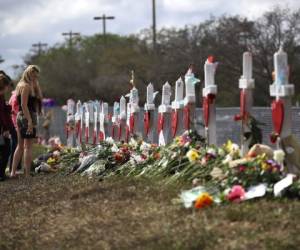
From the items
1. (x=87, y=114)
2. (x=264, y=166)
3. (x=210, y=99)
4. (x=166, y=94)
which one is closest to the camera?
(x=264, y=166)

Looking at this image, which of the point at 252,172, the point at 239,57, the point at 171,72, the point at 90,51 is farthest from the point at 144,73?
the point at 252,172

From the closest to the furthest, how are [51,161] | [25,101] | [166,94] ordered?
[166,94] → [25,101] → [51,161]

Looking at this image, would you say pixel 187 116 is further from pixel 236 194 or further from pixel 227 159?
pixel 236 194

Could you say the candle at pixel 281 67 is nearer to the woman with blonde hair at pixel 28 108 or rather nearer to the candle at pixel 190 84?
the candle at pixel 190 84

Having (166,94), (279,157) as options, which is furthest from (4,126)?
(279,157)

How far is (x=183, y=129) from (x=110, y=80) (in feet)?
168

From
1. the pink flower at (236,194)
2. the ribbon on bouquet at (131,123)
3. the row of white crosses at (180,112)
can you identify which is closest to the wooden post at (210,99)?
the row of white crosses at (180,112)

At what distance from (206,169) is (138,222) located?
1.38 m

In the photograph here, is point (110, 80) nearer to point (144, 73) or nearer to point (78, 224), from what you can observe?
point (144, 73)

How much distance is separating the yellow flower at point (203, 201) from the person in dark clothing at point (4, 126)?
674 cm

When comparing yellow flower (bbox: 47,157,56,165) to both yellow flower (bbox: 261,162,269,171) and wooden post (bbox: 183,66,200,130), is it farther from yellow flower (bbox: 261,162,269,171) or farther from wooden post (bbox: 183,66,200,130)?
yellow flower (bbox: 261,162,269,171)

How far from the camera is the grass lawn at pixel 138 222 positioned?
226 inches

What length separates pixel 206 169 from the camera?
773cm

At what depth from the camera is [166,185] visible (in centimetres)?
800
